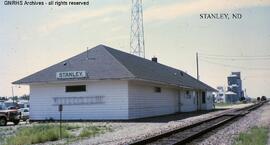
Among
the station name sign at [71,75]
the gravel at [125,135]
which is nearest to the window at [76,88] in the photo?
the station name sign at [71,75]

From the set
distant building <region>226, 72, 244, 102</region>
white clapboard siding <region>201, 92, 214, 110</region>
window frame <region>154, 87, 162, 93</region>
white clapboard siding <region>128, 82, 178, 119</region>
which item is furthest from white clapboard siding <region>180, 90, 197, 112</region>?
distant building <region>226, 72, 244, 102</region>

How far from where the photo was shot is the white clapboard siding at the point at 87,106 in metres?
34.5

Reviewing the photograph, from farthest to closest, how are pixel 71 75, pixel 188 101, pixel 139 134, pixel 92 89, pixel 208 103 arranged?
1. pixel 208 103
2. pixel 188 101
3. pixel 71 75
4. pixel 92 89
5. pixel 139 134

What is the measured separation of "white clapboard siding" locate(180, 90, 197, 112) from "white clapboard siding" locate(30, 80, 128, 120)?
788 inches

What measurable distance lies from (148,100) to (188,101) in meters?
19.2

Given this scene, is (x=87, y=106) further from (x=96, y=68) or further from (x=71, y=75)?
(x=96, y=68)

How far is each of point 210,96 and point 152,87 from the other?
38.0 metres

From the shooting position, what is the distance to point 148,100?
3966cm

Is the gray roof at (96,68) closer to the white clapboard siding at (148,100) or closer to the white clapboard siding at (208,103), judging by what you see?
the white clapboard siding at (148,100)

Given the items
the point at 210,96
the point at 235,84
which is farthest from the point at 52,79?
the point at 235,84

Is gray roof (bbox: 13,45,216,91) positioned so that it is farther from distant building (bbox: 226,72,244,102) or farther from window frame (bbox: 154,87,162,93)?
distant building (bbox: 226,72,244,102)

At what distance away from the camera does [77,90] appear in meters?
35.8

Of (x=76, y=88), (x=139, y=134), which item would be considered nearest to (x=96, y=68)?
(x=76, y=88)

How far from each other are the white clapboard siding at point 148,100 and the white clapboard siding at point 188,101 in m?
4.52
